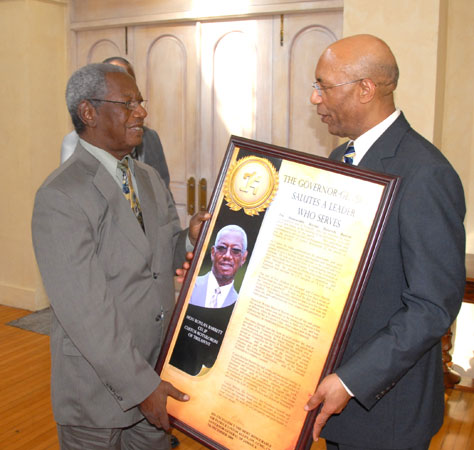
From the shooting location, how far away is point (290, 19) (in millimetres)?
4113

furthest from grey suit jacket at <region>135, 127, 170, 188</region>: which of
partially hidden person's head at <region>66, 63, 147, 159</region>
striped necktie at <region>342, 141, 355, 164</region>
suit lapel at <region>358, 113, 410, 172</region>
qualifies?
suit lapel at <region>358, 113, 410, 172</region>

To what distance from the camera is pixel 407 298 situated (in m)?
1.37

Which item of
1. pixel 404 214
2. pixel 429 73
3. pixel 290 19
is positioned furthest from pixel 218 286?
pixel 290 19

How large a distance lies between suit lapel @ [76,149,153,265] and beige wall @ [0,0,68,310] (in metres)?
3.47

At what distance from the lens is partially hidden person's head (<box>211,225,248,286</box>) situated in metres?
1.56

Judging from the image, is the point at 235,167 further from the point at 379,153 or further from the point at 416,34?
the point at 416,34

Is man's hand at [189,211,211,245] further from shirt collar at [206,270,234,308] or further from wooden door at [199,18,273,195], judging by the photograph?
wooden door at [199,18,273,195]

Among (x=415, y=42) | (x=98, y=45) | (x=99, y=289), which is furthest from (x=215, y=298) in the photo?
(x=98, y=45)

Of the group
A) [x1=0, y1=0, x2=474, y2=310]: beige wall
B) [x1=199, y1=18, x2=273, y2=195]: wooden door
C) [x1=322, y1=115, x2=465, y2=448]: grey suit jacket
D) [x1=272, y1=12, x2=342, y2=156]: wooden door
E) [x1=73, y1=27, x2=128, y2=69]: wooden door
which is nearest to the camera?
[x1=322, y1=115, x2=465, y2=448]: grey suit jacket

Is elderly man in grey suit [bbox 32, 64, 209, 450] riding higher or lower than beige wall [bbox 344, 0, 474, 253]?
lower

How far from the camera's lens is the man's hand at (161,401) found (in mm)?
1576

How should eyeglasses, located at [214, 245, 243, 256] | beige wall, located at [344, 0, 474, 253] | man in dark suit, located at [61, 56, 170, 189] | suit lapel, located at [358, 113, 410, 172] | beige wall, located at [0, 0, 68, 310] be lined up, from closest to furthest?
1. suit lapel, located at [358, 113, 410, 172]
2. eyeglasses, located at [214, 245, 243, 256]
3. beige wall, located at [344, 0, 474, 253]
4. man in dark suit, located at [61, 56, 170, 189]
5. beige wall, located at [0, 0, 68, 310]

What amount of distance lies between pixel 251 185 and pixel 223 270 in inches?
10.3

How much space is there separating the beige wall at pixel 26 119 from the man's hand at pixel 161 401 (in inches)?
149
